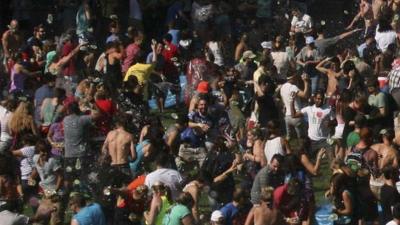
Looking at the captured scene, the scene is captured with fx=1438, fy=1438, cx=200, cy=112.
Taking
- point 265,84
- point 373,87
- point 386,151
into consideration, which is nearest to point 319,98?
point 373,87

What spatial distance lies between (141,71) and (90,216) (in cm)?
854

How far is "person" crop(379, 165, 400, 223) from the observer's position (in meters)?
18.2

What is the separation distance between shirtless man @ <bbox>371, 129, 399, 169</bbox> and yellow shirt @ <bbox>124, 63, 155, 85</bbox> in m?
6.91

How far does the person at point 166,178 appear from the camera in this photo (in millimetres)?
17992

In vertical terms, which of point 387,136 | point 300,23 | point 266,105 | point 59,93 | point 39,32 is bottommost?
point 387,136

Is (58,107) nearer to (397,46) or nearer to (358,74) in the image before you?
(358,74)

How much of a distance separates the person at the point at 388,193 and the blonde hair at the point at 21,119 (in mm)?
5955

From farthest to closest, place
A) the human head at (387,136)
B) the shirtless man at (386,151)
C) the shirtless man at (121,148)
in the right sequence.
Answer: the shirtless man at (121,148)
the human head at (387,136)
the shirtless man at (386,151)

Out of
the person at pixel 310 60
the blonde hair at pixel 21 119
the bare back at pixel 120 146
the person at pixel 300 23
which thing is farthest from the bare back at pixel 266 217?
the person at pixel 300 23

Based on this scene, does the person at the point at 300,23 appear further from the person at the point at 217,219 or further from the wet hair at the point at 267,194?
the person at the point at 217,219

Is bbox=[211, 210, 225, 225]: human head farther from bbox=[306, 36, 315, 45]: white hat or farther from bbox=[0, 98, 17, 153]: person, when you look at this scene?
bbox=[306, 36, 315, 45]: white hat

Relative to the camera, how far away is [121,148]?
20.0m

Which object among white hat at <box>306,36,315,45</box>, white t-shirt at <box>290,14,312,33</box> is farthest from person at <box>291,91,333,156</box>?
white t-shirt at <box>290,14,312,33</box>

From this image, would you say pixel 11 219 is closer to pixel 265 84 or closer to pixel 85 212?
pixel 85 212
